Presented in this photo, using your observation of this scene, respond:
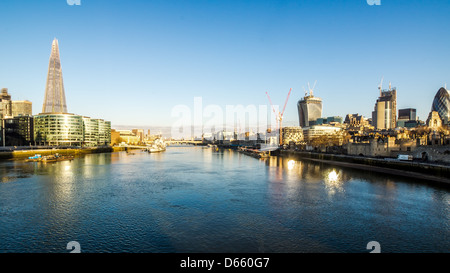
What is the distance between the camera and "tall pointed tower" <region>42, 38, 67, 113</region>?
16988 centimetres

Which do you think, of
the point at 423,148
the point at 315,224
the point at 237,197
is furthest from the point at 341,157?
the point at 315,224

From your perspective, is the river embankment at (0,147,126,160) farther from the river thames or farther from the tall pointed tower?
the tall pointed tower

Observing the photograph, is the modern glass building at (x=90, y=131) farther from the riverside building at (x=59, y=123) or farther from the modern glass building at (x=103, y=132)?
the modern glass building at (x=103, y=132)

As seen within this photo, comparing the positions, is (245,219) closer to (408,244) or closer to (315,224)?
(315,224)

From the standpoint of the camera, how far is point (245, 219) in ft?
74.4

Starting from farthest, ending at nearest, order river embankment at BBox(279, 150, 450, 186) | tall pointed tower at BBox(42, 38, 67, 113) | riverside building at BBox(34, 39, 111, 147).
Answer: tall pointed tower at BBox(42, 38, 67, 113)
riverside building at BBox(34, 39, 111, 147)
river embankment at BBox(279, 150, 450, 186)

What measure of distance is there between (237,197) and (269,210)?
6.53 metres

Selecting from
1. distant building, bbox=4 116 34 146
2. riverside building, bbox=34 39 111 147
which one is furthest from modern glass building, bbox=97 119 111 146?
distant building, bbox=4 116 34 146

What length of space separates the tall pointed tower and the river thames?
522 ft

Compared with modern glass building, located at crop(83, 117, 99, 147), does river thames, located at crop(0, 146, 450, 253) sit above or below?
below

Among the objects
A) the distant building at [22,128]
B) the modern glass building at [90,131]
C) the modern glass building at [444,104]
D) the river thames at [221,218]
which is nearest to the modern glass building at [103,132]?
the modern glass building at [90,131]

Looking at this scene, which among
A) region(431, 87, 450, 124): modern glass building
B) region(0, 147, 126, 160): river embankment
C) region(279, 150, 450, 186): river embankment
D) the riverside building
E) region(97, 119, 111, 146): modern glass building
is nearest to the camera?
region(279, 150, 450, 186): river embankment

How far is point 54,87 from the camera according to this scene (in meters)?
173

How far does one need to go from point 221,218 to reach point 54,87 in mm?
194122
